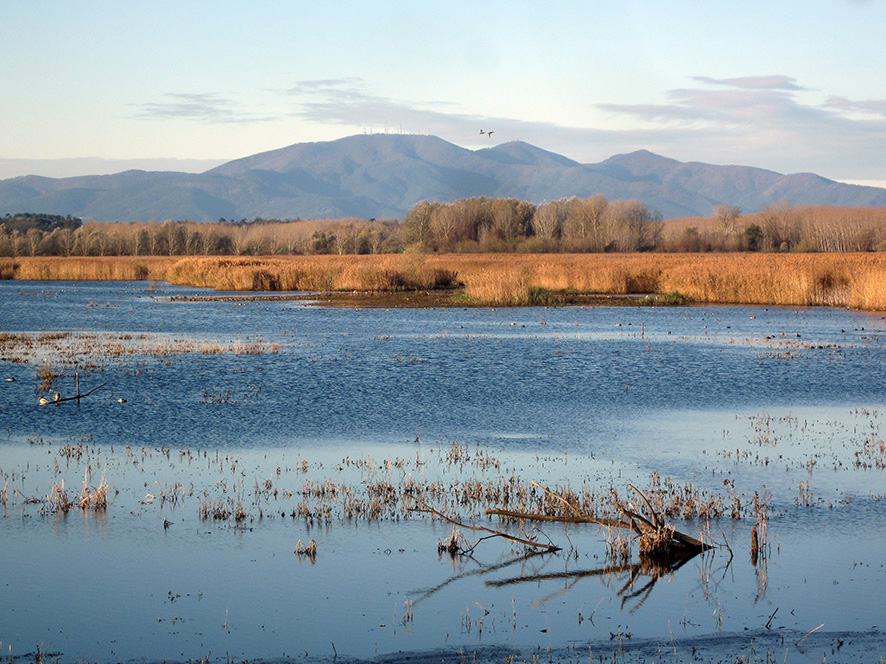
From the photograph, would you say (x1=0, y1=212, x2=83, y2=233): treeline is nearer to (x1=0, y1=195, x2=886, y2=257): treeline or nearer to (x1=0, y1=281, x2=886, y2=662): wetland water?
(x1=0, y1=195, x2=886, y2=257): treeline

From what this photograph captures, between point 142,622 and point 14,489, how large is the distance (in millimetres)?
4825

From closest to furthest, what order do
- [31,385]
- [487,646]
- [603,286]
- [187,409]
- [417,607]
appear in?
[487,646] → [417,607] → [187,409] → [31,385] → [603,286]

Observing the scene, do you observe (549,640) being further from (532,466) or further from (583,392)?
(583,392)

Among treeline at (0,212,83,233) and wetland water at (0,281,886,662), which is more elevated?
treeline at (0,212,83,233)

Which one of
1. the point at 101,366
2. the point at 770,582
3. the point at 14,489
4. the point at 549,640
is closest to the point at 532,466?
the point at 770,582

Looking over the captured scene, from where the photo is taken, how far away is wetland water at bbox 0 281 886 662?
7.92 meters

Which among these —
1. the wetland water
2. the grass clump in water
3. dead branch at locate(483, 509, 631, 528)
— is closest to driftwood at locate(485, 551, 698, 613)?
the wetland water

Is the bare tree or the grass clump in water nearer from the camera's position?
the grass clump in water

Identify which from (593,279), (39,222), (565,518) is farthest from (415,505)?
(39,222)

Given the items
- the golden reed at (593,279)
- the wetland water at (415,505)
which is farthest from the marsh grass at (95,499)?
the golden reed at (593,279)

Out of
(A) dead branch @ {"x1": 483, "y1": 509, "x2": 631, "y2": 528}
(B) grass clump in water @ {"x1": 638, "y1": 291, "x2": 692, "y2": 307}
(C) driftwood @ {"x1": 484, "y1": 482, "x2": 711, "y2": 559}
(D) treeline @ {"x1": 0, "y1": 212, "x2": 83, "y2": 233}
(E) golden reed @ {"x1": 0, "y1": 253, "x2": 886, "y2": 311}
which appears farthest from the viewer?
(D) treeline @ {"x1": 0, "y1": 212, "x2": 83, "y2": 233}

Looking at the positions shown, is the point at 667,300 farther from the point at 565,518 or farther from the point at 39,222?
the point at 39,222

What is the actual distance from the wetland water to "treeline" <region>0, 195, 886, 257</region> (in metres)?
87.3

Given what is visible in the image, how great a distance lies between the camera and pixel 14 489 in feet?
39.3
